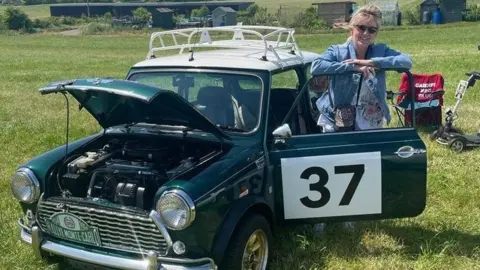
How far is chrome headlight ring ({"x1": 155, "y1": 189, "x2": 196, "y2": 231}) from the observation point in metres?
3.38

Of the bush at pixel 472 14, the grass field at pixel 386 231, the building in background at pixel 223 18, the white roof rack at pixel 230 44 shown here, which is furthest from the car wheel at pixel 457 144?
the bush at pixel 472 14

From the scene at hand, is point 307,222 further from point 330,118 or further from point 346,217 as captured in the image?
point 330,118

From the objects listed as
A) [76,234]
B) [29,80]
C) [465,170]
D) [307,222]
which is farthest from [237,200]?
[29,80]

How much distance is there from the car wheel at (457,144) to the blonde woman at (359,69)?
352cm

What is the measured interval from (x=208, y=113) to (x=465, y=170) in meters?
3.82

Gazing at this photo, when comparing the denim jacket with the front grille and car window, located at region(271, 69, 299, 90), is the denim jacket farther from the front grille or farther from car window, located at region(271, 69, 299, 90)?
the front grille

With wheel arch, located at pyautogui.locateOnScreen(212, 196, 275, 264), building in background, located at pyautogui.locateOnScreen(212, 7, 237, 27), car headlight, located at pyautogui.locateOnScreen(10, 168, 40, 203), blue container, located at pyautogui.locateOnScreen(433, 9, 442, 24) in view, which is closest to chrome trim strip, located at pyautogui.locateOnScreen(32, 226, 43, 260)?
car headlight, located at pyautogui.locateOnScreen(10, 168, 40, 203)

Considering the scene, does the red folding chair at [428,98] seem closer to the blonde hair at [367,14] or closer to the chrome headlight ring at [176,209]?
the blonde hair at [367,14]

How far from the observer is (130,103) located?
410cm

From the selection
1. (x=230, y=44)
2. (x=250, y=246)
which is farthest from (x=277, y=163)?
(x=230, y=44)

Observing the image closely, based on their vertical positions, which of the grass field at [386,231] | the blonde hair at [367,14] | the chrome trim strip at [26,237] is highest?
the blonde hair at [367,14]

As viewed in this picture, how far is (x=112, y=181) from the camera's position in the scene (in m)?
3.92

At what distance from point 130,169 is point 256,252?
1.12m

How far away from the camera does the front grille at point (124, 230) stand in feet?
11.4
